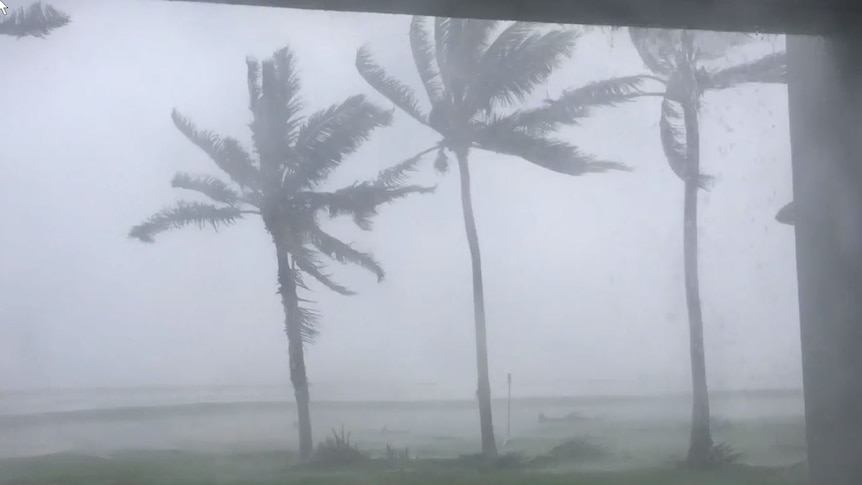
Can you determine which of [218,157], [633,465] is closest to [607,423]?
[633,465]

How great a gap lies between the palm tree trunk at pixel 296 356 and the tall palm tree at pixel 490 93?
343 millimetres

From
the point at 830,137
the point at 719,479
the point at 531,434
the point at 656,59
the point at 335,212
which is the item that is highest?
the point at 656,59

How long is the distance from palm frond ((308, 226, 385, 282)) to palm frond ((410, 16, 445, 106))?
1.08 ft

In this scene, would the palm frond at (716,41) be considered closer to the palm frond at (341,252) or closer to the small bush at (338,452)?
the palm frond at (341,252)

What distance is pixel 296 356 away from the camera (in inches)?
59.4

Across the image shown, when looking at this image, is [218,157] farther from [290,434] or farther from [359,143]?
[290,434]

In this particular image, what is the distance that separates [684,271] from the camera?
161cm

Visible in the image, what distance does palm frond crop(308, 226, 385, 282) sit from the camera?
1538mm

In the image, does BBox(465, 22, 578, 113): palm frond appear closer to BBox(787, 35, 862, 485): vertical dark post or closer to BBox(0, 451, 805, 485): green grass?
BBox(787, 35, 862, 485): vertical dark post

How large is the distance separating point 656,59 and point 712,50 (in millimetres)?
114

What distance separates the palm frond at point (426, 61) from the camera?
1562 millimetres

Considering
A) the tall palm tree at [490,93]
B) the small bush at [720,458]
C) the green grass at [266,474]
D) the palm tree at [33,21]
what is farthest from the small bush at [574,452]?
the palm tree at [33,21]

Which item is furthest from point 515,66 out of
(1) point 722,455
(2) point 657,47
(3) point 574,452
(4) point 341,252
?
(1) point 722,455

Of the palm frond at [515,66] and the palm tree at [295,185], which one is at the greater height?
the palm frond at [515,66]
